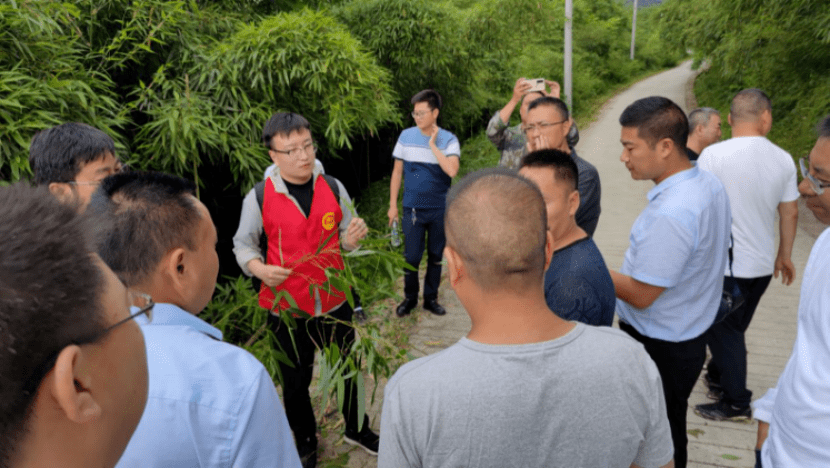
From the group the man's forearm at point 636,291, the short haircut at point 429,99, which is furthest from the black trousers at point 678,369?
the short haircut at point 429,99

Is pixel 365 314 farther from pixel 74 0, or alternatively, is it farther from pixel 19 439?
pixel 19 439

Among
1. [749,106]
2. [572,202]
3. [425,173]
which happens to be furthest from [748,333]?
[572,202]

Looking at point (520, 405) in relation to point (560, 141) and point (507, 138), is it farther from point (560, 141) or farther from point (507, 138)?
point (507, 138)

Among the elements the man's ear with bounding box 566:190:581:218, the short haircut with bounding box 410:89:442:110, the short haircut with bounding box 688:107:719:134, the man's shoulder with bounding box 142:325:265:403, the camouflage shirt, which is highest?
the short haircut with bounding box 410:89:442:110

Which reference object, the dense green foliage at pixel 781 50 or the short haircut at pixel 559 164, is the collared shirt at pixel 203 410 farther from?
the dense green foliage at pixel 781 50

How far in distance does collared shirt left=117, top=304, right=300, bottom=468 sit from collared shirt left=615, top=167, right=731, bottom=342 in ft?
5.33

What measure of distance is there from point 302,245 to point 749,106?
299 cm

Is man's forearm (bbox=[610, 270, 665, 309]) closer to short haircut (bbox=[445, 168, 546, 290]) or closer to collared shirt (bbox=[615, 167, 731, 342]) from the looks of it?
collared shirt (bbox=[615, 167, 731, 342])

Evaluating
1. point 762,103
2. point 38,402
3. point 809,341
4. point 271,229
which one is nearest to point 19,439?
point 38,402

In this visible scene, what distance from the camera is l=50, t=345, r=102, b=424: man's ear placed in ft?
2.16

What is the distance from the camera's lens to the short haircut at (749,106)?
321 centimetres

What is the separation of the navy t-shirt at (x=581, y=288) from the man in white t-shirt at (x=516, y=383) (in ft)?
1.51

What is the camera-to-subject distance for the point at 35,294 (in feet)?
2.13

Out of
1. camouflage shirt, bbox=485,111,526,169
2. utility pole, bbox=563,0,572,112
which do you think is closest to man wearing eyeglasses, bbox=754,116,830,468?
camouflage shirt, bbox=485,111,526,169
